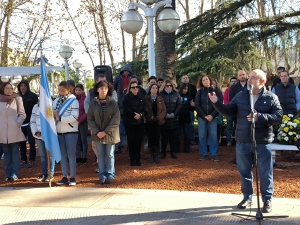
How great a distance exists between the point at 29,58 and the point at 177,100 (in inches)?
816

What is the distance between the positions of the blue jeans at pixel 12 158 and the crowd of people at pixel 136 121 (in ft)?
0.06

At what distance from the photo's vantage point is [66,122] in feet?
24.9

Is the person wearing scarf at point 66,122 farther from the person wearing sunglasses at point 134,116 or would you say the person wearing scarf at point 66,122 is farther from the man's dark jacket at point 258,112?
the man's dark jacket at point 258,112

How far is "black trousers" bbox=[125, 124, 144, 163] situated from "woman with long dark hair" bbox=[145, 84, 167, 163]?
0.29 m

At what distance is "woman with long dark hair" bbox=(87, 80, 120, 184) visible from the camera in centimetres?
747

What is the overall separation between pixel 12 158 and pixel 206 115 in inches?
159

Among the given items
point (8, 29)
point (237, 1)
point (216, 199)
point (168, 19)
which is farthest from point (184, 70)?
point (8, 29)

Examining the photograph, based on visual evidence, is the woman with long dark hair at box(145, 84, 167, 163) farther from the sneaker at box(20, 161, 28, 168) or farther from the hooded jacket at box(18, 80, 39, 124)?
the sneaker at box(20, 161, 28, 168)

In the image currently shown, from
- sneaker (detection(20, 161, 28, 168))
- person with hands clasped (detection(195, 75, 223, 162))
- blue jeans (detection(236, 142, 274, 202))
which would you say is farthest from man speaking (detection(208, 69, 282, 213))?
sneaker (detection(20, 161, 28, 168))

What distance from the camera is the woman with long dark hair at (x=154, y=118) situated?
896 cm

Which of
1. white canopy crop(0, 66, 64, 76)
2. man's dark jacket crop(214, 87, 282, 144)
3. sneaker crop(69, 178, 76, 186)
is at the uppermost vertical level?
white canopy crop(0, 66, 64, 76)

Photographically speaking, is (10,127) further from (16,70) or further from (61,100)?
(16,70)

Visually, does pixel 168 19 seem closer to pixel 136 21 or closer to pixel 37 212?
pixel 136 21

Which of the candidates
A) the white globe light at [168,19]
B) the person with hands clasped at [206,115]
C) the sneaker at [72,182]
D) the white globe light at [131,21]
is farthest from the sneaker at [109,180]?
the white globe light at [168,19]
